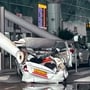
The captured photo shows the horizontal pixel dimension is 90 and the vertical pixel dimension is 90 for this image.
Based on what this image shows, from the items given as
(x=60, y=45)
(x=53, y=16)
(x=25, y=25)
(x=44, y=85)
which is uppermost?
(x=53, y=16)

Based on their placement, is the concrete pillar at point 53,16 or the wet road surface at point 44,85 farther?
the concrete pillar at point 53,16

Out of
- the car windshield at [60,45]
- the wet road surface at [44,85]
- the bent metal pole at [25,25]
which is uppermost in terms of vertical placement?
the bent metal pole at [25,25]

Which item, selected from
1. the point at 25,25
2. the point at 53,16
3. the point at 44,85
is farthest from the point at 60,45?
the point at 53,16

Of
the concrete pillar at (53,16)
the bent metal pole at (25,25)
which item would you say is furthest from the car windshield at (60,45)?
the concrete pillar at (53,16)

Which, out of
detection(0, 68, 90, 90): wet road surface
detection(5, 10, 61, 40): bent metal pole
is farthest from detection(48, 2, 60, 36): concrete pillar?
detection(0, 68, 90, 90): wet road surface

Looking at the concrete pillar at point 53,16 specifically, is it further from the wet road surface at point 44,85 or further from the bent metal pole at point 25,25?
the wet road surface at point 44,85

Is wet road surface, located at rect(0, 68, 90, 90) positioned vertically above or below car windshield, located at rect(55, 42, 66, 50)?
below

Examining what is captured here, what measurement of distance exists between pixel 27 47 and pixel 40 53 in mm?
1595

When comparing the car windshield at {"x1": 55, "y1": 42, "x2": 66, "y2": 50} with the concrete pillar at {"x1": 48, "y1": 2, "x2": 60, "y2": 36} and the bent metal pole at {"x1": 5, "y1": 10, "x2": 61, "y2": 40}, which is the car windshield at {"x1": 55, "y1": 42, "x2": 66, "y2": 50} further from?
the concrete pillar at {"x1": 48, "y1": 2, "x2": 60, "y2": 36}

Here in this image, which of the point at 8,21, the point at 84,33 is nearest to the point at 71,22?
the point at 84,33

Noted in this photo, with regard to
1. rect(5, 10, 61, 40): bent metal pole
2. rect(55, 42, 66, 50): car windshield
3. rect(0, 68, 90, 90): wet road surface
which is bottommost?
rect(0, 68, 90, 90): wet road surface

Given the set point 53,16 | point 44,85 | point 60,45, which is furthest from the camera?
point 53,16

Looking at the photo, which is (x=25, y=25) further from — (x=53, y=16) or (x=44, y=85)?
(x=44, y=85)

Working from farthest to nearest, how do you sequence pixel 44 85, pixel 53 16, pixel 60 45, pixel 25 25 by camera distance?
1. pixel 53 16
2. pixel 25 25
3. pixel 60 45
4. pixel 44 85
